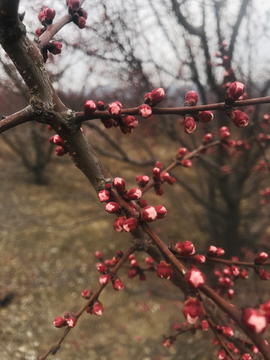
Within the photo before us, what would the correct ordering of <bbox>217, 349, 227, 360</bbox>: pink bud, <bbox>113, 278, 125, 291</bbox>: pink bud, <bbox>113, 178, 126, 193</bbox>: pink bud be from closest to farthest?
<bbox>113, 178, 126, 193</bbox>: pink bud
<bbox>113, 278, 125, 291</bbox>: pink bud
<bbox>217, 349, 227, 360</bbox>: pink bud

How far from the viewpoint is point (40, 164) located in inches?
336

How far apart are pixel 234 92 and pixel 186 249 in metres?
0.54

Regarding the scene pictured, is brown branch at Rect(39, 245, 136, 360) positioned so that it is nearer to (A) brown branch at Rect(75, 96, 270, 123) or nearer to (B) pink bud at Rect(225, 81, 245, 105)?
(A) brown branch at Rect(75, 96, 270, 123)

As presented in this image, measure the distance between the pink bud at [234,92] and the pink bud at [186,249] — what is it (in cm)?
49

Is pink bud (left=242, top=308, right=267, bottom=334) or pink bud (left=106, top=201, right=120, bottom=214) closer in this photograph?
pink bud (left=242, top=308, right=267, bottom=334)

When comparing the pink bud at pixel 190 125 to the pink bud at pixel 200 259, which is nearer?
the pink bud at pixel 190 125

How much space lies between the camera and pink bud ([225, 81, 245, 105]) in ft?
2.12

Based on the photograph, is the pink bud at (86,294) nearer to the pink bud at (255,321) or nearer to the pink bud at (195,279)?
the pink bud at (195,279)

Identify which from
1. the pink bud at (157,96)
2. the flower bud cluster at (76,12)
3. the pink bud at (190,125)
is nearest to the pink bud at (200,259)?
the pink bud at (190,125)

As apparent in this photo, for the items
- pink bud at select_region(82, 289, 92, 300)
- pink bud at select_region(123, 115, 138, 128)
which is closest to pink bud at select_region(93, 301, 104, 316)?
pink bud at select_region(82, 289, 92, 300)

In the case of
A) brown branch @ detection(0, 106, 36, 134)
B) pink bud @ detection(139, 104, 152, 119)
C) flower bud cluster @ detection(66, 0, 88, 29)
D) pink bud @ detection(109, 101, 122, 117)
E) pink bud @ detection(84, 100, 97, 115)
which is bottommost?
pink bud @ detection(139, 104, 152, 119)

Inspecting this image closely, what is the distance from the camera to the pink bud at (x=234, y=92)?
0.65 meters

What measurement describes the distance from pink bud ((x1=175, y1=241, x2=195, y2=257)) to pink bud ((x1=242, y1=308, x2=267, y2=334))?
0.25 meters

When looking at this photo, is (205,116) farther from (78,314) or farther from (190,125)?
(78,314)
